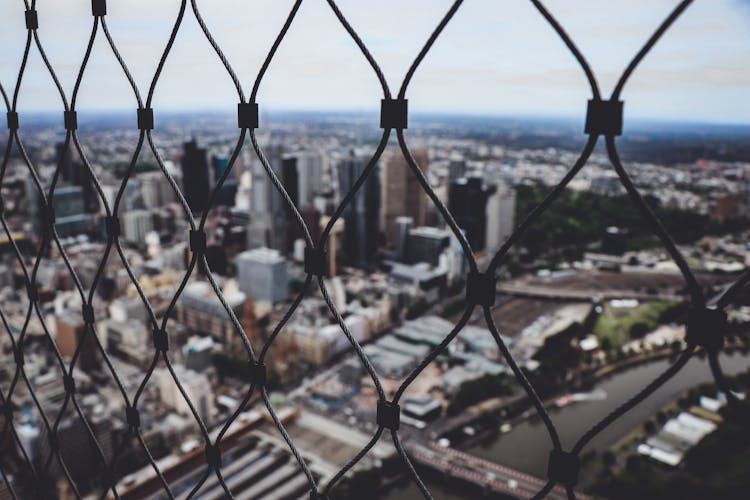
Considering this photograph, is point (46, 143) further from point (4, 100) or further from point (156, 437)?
point (4, 100)

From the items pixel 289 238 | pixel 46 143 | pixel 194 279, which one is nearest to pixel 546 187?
pixel 289 238

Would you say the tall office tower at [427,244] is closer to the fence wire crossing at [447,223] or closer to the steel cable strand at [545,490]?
the fence wire crossing at [447,223]

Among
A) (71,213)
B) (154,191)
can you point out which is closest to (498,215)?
(154,191)

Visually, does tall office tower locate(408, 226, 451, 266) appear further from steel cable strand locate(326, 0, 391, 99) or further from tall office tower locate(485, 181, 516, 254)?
steel cable strand locate(326, 0, 391, 99)

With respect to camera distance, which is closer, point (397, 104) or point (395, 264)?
point (397, 104)

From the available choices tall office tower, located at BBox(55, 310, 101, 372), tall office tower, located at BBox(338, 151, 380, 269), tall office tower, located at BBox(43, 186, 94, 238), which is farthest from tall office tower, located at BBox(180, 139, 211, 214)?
tall office tower, located at BBox(55, 310, 101, 372)
